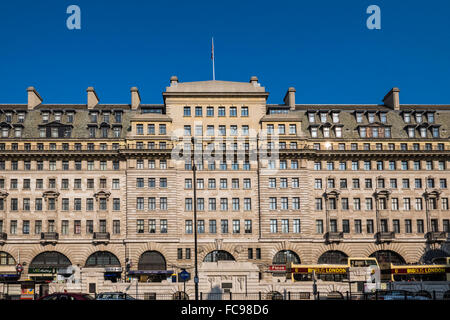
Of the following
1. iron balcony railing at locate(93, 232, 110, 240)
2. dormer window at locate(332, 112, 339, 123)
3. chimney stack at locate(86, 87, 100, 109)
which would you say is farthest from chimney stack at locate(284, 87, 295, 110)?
iron balcony railing at locate(93, 232, 110, 240)

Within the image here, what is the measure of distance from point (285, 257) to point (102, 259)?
24.6 meters

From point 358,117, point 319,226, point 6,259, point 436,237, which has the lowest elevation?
point 6,259

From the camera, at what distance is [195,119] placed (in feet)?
273

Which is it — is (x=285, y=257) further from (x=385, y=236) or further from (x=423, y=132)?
(x=423, y=132)

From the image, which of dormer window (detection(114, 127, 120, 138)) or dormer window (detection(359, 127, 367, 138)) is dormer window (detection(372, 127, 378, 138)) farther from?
dormer window (detection(114, 127, 120, 138))

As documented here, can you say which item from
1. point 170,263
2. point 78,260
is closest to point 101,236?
point 78,260

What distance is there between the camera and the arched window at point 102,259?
78.4 metres

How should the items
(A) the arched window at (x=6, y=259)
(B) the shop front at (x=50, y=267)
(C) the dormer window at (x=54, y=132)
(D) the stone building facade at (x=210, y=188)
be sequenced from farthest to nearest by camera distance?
(C) the dormer window at (x=54, y=132)
(D) the stone building facade at (x=210, y=188)
(A) the arched window at (x=6, y=259)
(B) the shop front at (x=50, y=267)

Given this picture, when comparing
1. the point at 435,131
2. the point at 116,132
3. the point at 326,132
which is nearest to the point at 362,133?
the point at 326,132

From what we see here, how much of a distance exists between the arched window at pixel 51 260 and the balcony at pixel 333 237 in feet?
115

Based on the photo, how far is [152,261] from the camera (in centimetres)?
7838

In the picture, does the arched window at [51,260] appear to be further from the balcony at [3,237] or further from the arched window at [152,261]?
the arched window at [152,261]

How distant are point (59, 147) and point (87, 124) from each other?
5.21m

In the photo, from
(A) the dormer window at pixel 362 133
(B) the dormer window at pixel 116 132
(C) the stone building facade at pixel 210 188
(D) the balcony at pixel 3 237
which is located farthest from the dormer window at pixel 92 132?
(A) the dormer window at pixel 362 133
